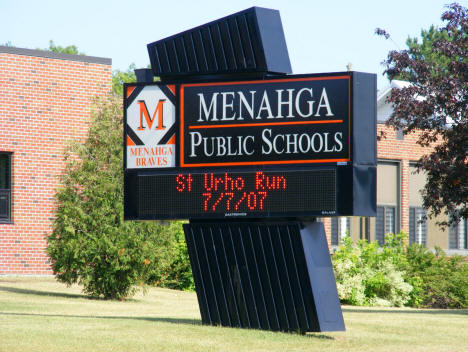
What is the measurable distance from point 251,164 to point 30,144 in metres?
14.8

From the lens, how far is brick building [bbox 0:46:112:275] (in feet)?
90.2

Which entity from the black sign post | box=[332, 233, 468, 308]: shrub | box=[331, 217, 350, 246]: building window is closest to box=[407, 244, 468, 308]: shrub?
box=[332, 233, 468, 308]: shrub

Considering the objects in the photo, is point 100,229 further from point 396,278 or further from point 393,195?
point 393,195

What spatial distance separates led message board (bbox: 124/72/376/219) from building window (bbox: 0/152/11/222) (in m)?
13.2

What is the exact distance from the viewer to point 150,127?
15.3 meters

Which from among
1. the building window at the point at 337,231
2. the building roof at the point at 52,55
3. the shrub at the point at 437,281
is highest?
the building roof at the point at 52,55

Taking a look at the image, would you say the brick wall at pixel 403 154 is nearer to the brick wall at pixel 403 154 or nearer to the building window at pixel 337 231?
the brick wall at pixel 403 154

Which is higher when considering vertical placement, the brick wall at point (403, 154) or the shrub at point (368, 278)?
the brick wall at point (403, 154)

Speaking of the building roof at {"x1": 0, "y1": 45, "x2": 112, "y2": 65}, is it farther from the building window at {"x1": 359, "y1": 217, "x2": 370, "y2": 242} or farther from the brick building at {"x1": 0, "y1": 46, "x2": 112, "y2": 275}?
the building window at {"x1": 359, "y1": 217, "x2": 370, "y2": 242}

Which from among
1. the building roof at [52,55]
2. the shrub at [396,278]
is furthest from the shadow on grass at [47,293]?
the building roof at [52,55]

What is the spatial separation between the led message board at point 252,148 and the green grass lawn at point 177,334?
1.79 meters

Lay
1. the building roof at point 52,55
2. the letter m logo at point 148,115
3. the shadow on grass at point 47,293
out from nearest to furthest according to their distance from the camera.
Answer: the letter m logo at point 148,115
the shadow on grass at point 47,293
the building roof at point 52,55

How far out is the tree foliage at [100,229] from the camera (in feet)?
71.0

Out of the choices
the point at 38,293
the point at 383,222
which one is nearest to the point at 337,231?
the point at 383,222
